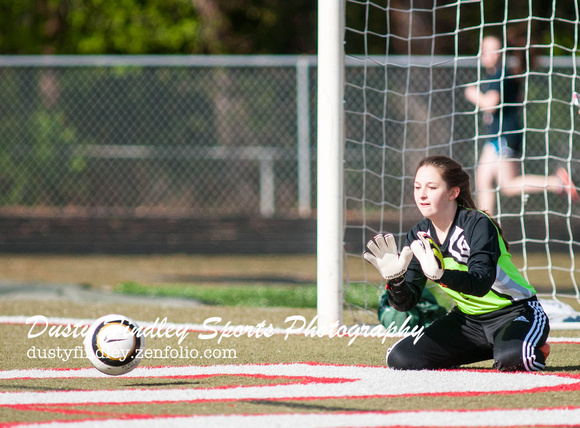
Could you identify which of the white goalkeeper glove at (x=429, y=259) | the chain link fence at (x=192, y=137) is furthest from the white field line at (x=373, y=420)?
the chain link fence at (x=192, y=137)

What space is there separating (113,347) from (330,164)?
6.22 ft

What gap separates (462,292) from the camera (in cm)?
379

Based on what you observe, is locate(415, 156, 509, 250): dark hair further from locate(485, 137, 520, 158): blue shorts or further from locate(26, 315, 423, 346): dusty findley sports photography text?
→ locate(485, 137, 520, 158): blue shorts

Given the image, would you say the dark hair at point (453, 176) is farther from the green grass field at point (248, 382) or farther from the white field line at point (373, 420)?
the white field line at point (373, 420)

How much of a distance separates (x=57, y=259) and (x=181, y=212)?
3130 millimetres

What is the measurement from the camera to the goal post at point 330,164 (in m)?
5.05

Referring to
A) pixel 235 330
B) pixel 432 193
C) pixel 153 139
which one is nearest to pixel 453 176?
pixel 432 193

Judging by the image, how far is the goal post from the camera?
5051mm

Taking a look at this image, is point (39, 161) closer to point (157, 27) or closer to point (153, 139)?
point (153, 139)

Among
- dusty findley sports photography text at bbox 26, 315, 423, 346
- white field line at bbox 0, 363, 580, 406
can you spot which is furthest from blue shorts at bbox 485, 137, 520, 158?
white field line at bbox 0, 363, 580, 406

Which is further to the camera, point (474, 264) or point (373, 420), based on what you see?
point (474, 264)

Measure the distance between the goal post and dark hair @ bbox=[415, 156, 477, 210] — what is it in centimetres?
106

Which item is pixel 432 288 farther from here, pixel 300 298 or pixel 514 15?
pixel 514 15

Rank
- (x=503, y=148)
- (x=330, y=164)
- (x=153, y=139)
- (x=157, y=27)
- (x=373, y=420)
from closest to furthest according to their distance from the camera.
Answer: (x=373, y=420)
(x=330, y=164)
(x=503, y=148)
(x=153, y=139)
(x=157, y=27)
